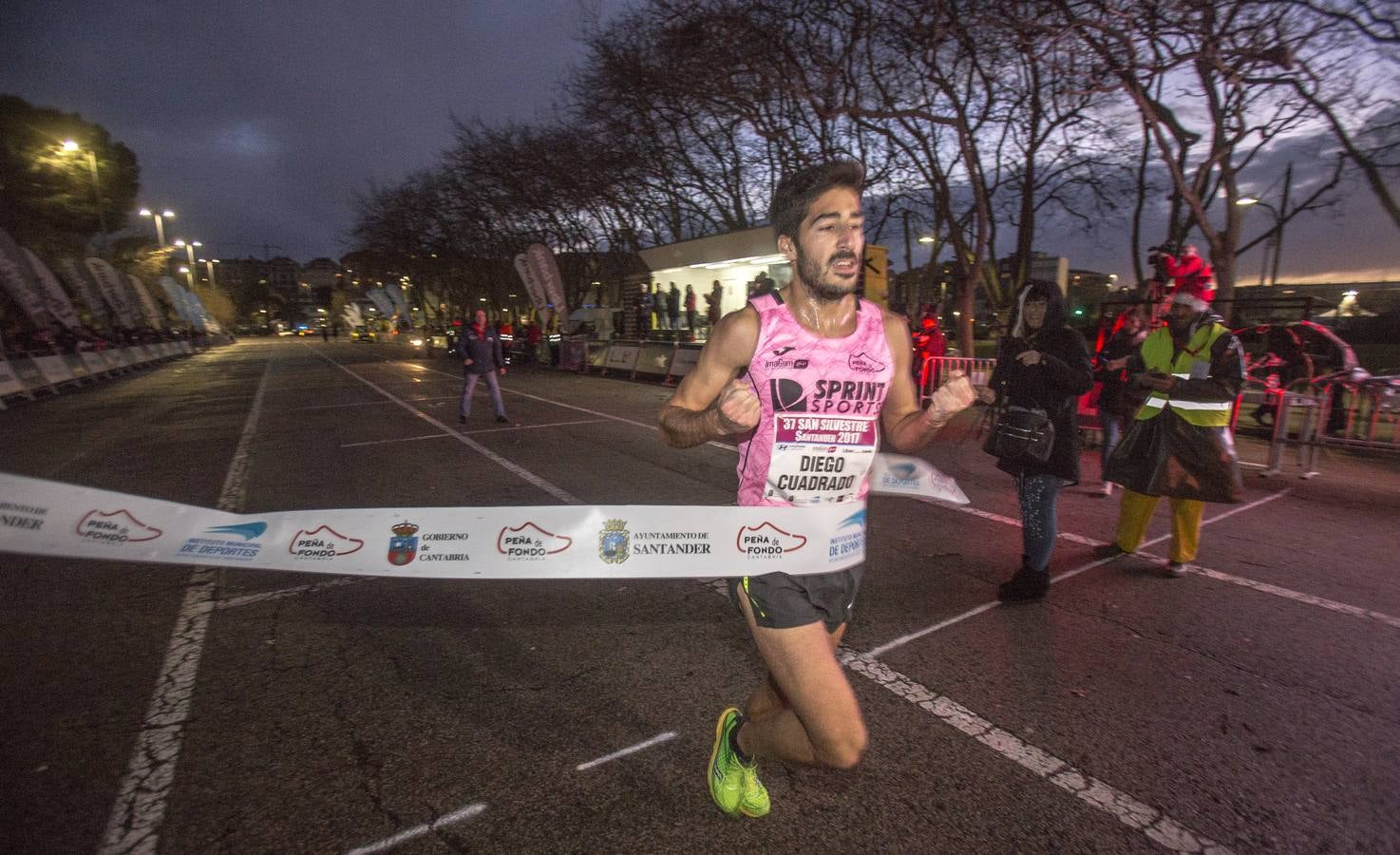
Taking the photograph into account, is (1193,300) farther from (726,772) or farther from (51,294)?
(51,294)

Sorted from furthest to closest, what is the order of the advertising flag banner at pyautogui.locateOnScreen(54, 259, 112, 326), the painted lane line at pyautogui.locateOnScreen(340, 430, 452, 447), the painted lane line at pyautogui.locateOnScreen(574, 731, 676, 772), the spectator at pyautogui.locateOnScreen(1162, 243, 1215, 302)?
the advertising flag banner at pyautogui.locateOnScreen(54, 259, 112, 326) → the painted lane line at pyautogui.locateOnScreen(340, 430, 452, 447) → the spectator at pyautogui.locateOnScreen(1162, 243, 1215, 302) → the painted lane line at pyautogui.locateOnScreen(574, 731, 676, 772)

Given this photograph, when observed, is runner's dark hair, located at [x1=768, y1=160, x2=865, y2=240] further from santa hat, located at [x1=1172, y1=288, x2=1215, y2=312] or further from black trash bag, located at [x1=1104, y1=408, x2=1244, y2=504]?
santa hat, located at [x1=1172, y1=288, x2=1215, y2=312]

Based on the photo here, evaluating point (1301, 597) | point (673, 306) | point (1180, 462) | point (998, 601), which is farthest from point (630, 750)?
point (673, 306)

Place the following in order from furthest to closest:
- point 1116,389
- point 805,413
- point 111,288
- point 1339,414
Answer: point 111,288 < point 1339,414 < point 1116,389 < point 805,413

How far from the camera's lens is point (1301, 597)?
4188mm

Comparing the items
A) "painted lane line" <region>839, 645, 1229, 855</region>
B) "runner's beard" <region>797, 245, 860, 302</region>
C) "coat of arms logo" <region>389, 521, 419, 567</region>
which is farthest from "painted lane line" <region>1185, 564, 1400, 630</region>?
"coat of arms logo" <region>389, 521, 419, 567</region>

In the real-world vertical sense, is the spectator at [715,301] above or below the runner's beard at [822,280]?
above

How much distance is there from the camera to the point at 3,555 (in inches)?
196

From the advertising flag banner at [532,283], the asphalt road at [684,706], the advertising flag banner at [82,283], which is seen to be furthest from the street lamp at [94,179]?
the asphalt road at [684,706]

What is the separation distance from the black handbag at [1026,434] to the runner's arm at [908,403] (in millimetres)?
1396

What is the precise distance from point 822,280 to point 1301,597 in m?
4.38

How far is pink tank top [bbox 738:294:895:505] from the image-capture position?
6.60ft

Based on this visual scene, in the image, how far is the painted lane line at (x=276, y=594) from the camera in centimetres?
411

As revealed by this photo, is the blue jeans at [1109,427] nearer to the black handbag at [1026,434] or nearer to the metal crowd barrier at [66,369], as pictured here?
the black handbag at [1026,434]
